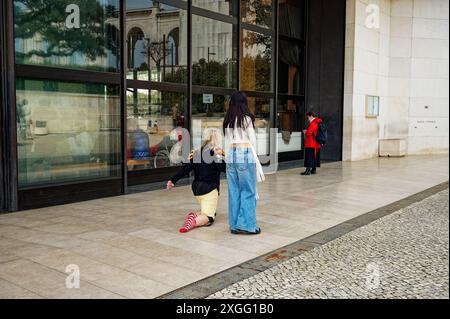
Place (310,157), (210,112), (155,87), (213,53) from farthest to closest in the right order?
1. (310,157)
2. (213,53)
3. (210,112)
4. (155,87)

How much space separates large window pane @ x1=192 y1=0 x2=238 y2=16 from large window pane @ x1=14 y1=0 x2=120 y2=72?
2670mm

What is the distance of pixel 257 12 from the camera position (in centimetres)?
1345

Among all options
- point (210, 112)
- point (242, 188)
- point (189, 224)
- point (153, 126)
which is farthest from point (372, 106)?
point (189, 224)

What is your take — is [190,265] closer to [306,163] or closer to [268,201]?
[268,201]

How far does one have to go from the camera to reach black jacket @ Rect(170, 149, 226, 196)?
6320 millimetres

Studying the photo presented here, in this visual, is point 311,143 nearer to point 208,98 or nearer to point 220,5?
point 208,98

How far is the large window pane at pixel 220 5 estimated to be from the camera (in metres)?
11.2

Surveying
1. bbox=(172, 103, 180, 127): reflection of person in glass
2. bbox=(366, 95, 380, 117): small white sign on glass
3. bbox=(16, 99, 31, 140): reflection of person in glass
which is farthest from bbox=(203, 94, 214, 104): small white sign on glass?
bbox=(366, 95, 380, 117): small white sign on glass

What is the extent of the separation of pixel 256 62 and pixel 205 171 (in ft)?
25.5

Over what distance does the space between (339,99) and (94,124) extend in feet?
31.5

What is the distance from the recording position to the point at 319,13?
16.3m

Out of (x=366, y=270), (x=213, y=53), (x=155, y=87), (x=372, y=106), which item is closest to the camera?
(x=366, y=270)
